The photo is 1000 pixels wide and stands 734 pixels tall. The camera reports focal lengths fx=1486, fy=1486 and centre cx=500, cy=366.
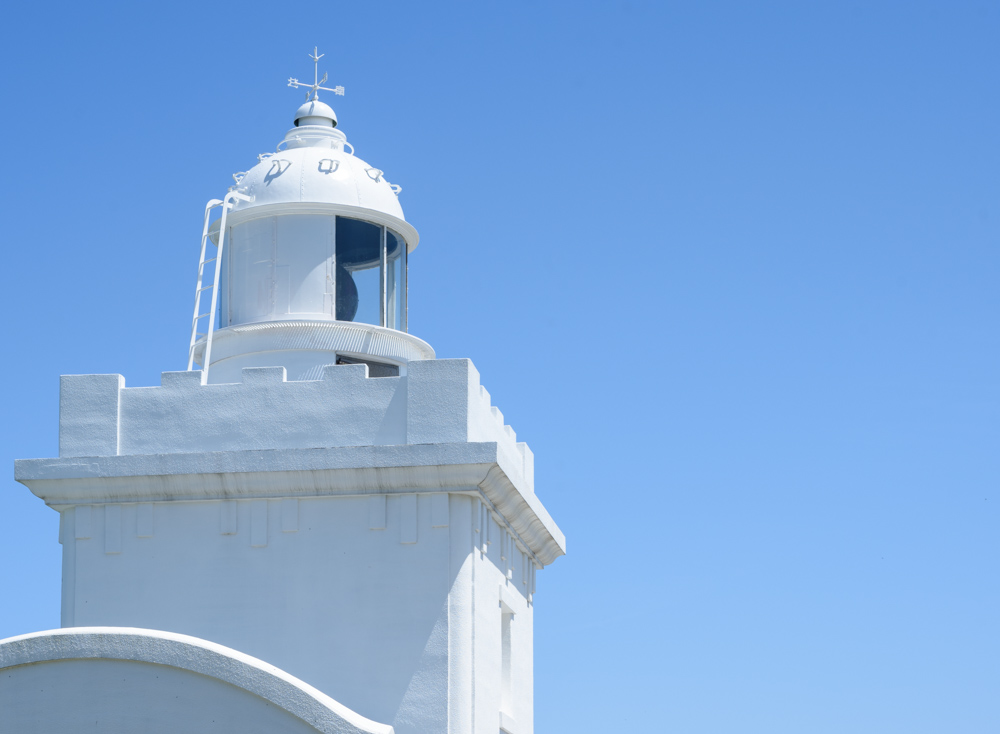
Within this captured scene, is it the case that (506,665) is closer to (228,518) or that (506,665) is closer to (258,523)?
(258,523)

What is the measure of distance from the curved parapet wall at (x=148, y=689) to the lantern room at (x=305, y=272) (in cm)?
485

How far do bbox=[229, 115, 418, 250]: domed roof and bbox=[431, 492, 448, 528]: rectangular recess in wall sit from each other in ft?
13.4

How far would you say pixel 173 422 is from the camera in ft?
52.4

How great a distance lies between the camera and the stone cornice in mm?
15055

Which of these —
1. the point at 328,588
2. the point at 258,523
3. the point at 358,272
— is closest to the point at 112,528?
the point at 258,523

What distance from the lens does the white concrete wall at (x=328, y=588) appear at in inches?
584

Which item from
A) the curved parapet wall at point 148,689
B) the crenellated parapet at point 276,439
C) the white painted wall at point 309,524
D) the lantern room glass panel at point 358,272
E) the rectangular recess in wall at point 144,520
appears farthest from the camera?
the lantern room glass panel at point 358,272

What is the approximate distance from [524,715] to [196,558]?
4717 millimetres

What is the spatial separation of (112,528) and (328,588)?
8.20ft

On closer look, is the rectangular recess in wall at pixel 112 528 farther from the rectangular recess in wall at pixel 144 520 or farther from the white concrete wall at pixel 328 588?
the rectangular recess in wall at pixel 144 520

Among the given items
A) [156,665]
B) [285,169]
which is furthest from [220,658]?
[285,169]

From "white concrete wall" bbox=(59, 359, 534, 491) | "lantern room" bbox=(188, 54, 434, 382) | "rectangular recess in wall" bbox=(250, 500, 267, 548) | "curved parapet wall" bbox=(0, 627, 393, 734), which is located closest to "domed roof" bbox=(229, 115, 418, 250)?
"lantern room" bbox=(188, 54, 434, 382)

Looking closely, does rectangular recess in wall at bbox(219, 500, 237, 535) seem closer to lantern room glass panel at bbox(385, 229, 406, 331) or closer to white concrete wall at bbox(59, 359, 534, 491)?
white concrete wall at bbox(59, 359, 534, 491)

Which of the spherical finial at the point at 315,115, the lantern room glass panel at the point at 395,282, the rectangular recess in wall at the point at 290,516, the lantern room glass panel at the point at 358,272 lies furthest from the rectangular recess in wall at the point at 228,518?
the spherical finial at the point at 315,115
